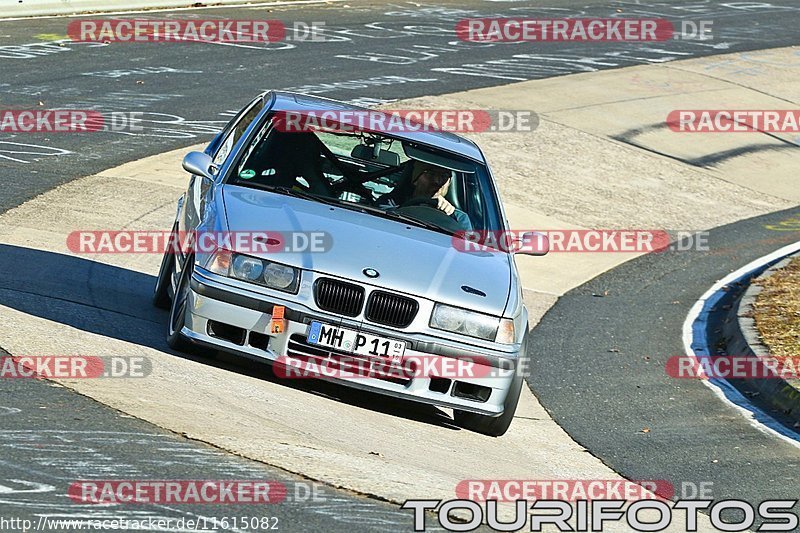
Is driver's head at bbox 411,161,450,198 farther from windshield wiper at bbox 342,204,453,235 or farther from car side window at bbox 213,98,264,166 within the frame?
car side window at bbox 213,98,264,166

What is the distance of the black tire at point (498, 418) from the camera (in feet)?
25.0

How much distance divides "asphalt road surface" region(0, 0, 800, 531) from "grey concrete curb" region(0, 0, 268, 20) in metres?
0.44

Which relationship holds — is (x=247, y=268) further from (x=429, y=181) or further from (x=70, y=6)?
(x=70, y=6)

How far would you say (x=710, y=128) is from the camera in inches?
827

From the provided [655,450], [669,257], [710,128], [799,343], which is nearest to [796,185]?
[710,128]

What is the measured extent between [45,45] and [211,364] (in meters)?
14.4

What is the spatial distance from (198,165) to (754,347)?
477 centimetres

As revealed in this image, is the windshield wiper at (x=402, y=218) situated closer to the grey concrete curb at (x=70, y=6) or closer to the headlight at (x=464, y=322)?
the headlight at (x=464, y=322)

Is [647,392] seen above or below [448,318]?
below

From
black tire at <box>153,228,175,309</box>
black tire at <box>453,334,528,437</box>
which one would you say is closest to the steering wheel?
black tire at <box>453,334,528,437</box>

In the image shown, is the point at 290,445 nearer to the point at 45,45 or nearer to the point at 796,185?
the point at 796,185

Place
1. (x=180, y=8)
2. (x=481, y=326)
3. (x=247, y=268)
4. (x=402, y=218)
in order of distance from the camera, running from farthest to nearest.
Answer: (x=180, y=8), (x=402, y=218), (x=481, y=326), (x=247, y=268)

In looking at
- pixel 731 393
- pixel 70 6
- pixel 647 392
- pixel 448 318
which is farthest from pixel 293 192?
pixel 70 6

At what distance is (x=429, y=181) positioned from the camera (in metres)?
8.60
